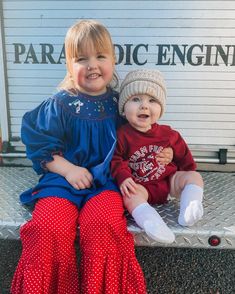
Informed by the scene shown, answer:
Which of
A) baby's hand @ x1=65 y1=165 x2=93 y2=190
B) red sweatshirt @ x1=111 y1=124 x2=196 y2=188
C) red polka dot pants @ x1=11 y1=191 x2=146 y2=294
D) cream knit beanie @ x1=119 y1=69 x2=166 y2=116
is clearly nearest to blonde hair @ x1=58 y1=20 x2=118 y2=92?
cream knit beanie @ x1=119 y1=69 x2=166 y2=116

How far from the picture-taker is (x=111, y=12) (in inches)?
112

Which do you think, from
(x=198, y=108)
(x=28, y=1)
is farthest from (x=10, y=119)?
(x=198, y=108)

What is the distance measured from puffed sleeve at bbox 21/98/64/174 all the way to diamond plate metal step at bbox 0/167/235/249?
0.30 metres

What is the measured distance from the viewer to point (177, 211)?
236 centimetres

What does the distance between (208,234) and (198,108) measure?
44.1 inches

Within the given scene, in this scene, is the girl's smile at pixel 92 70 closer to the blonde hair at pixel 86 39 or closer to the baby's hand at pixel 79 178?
the blonde hair at pixel 86 39

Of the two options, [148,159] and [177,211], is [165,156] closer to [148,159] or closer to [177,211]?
[148,159]

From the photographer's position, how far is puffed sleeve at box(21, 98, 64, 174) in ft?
7.45

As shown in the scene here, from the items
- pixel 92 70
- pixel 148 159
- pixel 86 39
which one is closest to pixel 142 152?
pixel 148 159

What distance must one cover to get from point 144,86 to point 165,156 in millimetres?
404

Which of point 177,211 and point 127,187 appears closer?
point 127,187

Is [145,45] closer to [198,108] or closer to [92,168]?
[198,108]

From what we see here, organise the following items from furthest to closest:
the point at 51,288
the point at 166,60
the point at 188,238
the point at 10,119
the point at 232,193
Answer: the point at 10,119 < the point at 166,60 < the point at 232,193 < the point at 188,238 < the point at 51,288

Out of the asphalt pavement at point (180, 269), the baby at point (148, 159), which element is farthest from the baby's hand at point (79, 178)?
the asphalt pavement at point (180, 269)
